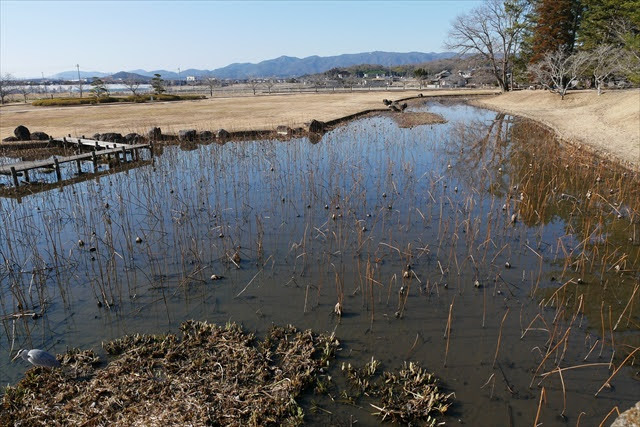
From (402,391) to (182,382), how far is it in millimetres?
2687

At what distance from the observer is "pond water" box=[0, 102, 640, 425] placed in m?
5.25

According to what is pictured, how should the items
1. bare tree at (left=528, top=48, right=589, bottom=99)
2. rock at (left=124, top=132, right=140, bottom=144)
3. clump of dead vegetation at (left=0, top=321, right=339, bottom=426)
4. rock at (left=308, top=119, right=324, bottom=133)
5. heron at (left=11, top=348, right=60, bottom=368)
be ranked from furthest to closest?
1. bare tree at (left=528, top=48, right=589, bottom=99)
2. rock at (left=308, top=119, right=324, bottom=133)
3. rock at (left=124, top=132, right=140, bottom=144)
4. heron at (left=11, top=348, right=60, bottom=368)
5. clump of dead vegetation at (left=0, top=321, right=339, bottom=426)

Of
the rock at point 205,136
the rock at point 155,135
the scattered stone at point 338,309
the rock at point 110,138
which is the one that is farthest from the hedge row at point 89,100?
the scattered stone at point 338,309

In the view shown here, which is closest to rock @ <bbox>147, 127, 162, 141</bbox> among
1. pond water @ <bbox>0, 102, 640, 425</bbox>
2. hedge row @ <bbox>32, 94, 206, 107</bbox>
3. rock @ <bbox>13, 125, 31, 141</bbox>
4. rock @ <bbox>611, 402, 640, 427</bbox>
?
rock @ <bbox>13, 125, 31, 141</bbox>

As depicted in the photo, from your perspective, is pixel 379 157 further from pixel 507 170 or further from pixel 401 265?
pixel 401 265

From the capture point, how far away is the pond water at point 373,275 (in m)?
5.25

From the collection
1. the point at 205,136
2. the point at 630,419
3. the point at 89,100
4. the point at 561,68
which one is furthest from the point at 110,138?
the point at 89,100

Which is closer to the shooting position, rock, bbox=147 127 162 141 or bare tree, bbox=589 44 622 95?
rock, bbox=147 127 162 141

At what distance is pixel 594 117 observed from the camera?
2353 centimetres

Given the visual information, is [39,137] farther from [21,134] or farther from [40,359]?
[40,359]

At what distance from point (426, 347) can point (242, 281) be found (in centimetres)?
354

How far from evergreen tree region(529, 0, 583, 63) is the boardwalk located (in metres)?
39.2

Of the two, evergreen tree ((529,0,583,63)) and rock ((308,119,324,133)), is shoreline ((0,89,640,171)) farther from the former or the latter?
evergreen tree ((529,0,583,63))

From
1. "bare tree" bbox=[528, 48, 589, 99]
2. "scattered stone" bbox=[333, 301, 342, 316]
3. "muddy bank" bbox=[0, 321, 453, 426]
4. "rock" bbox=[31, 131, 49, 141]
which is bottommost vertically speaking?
"muddy bank" bbox=[0, 321, 453, 426]
